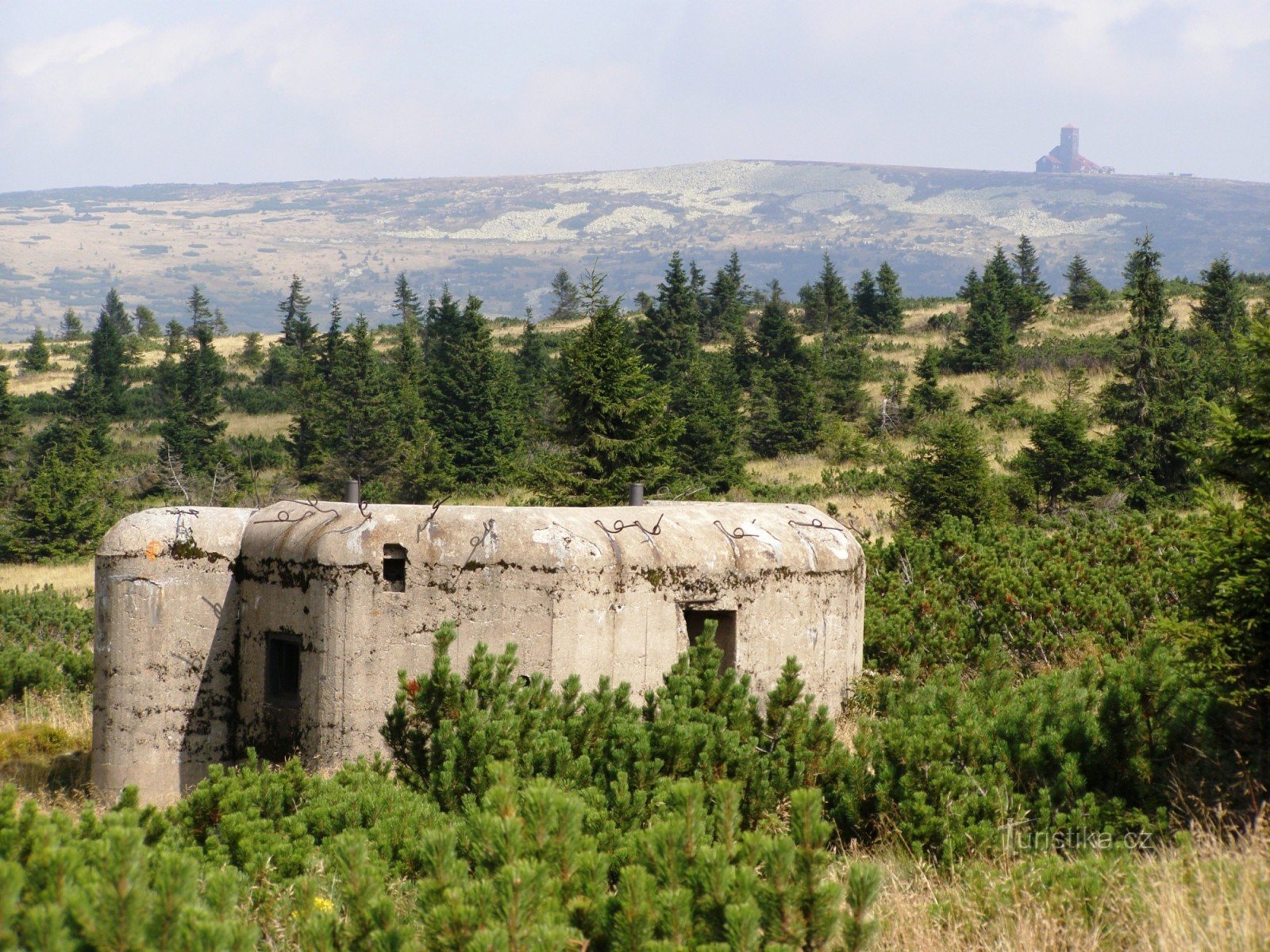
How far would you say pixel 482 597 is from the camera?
362 inches

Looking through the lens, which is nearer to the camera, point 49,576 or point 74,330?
point 49,576

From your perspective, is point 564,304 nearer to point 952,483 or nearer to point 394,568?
point 952,483

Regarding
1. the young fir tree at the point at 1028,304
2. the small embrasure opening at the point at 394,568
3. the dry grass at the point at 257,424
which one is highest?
the young fir tree at the point at 1028,304

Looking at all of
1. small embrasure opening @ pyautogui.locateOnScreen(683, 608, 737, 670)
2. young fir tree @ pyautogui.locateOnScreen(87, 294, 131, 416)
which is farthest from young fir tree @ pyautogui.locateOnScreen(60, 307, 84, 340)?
small embrasure opening @ pyautogui.locateOnScreen(683, 608, 737, 670)

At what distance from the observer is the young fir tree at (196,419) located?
39.0 metres

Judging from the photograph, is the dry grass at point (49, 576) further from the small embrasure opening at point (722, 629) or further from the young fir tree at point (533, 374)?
the small embrasure opening at point (722, 629)

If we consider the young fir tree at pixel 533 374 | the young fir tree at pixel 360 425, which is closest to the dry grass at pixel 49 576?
the young fir tree at pixel 360 425

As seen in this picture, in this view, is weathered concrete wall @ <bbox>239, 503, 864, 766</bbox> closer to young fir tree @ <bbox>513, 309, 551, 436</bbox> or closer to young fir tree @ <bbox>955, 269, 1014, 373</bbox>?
young fir tree @ <bbox>513, 309, 551, 436</bbox>

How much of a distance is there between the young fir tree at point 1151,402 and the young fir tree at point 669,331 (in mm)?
14562

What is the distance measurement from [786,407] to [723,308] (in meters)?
16.8

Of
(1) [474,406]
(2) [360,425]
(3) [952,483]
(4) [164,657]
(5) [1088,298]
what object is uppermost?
(5) [1088,298]

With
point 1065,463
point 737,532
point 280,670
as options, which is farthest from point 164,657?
point 1065,463

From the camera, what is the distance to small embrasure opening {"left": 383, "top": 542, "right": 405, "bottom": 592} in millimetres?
9258

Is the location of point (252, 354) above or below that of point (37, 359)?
above
